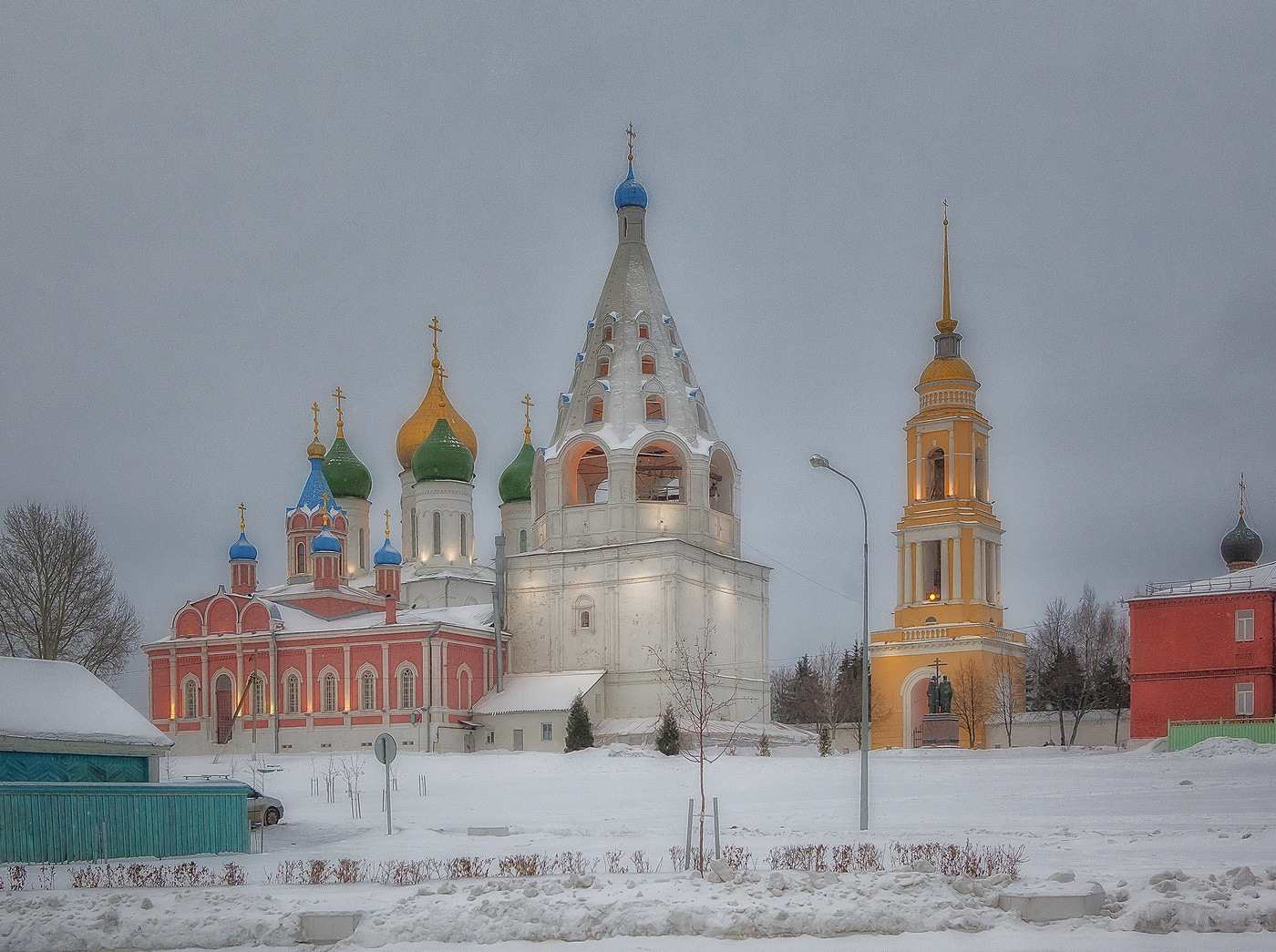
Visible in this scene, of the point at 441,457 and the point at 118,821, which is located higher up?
the point at 441,457

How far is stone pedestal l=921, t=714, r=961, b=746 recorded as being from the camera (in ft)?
133

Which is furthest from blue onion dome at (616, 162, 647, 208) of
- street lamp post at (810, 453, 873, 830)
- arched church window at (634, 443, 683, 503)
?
street lamp post at (810, 453, 873, 830)

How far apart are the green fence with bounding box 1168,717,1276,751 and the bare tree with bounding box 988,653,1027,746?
9.10 m

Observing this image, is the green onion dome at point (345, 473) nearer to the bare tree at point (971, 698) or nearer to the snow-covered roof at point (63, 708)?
the bare tree at point (971, 698)

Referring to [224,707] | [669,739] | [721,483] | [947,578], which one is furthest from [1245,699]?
[224,707]

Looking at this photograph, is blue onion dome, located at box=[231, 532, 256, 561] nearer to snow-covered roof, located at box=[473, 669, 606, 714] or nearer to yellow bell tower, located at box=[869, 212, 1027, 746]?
snow-covered roof, located at box=[473, 669, 606, 714]

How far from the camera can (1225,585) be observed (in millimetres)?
36812

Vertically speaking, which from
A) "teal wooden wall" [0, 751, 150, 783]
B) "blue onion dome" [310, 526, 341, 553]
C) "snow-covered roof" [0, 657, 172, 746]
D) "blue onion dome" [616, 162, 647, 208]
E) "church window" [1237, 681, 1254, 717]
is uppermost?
"blue onion dome" [616, 162, 647, 208]

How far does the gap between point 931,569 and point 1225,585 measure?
1227cm

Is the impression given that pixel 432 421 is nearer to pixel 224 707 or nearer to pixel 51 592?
pixel 224 707

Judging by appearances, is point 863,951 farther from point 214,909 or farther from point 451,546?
point 451,546

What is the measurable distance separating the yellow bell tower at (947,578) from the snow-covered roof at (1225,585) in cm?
834

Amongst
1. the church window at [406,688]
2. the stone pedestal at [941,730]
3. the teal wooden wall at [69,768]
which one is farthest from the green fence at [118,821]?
the church window at [406,688]

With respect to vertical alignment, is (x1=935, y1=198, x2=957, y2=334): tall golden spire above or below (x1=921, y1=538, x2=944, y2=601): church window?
above
